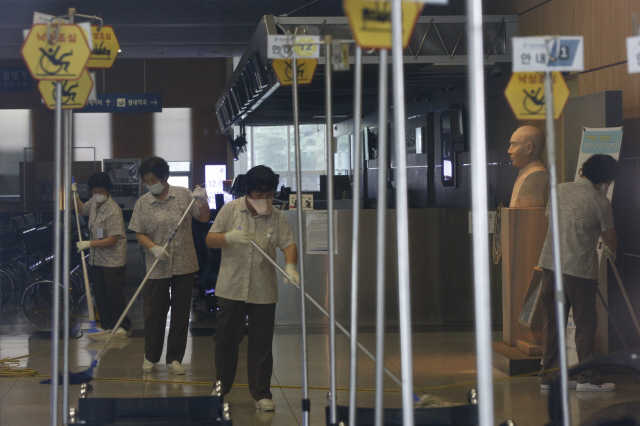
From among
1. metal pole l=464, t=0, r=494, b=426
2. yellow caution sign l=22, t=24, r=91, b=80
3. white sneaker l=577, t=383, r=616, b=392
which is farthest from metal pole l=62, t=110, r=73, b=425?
white sneaker l=577, t=383, r=616, b=392

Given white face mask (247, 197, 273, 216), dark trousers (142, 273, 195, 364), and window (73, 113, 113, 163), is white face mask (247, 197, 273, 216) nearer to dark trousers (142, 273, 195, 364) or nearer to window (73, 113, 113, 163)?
dark trousers (142, 273, 195, 364)

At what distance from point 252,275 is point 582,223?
2.02 m

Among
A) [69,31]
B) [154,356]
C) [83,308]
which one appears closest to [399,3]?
[69,31]

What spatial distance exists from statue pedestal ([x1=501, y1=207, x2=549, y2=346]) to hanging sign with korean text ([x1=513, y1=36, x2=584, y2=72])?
3.31 m

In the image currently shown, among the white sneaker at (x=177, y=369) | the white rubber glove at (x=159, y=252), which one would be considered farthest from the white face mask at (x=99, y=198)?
the white sneaker at (x=177, y=369)

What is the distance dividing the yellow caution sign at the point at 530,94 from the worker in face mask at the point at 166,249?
317 centimetres

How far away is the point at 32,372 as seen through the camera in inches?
199

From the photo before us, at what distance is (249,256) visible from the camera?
4109mm

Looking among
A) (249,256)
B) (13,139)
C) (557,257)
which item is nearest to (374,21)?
(557,257)

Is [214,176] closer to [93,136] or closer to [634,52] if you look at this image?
[93,136]

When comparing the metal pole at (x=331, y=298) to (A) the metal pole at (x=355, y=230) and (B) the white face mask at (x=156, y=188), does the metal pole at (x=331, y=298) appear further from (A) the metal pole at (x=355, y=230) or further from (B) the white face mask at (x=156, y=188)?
(B) the white face mask at (x=156, y=188)

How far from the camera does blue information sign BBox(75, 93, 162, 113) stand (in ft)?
46.2

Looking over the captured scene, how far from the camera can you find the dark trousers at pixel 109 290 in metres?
6.23

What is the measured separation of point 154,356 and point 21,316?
294 centimetres
